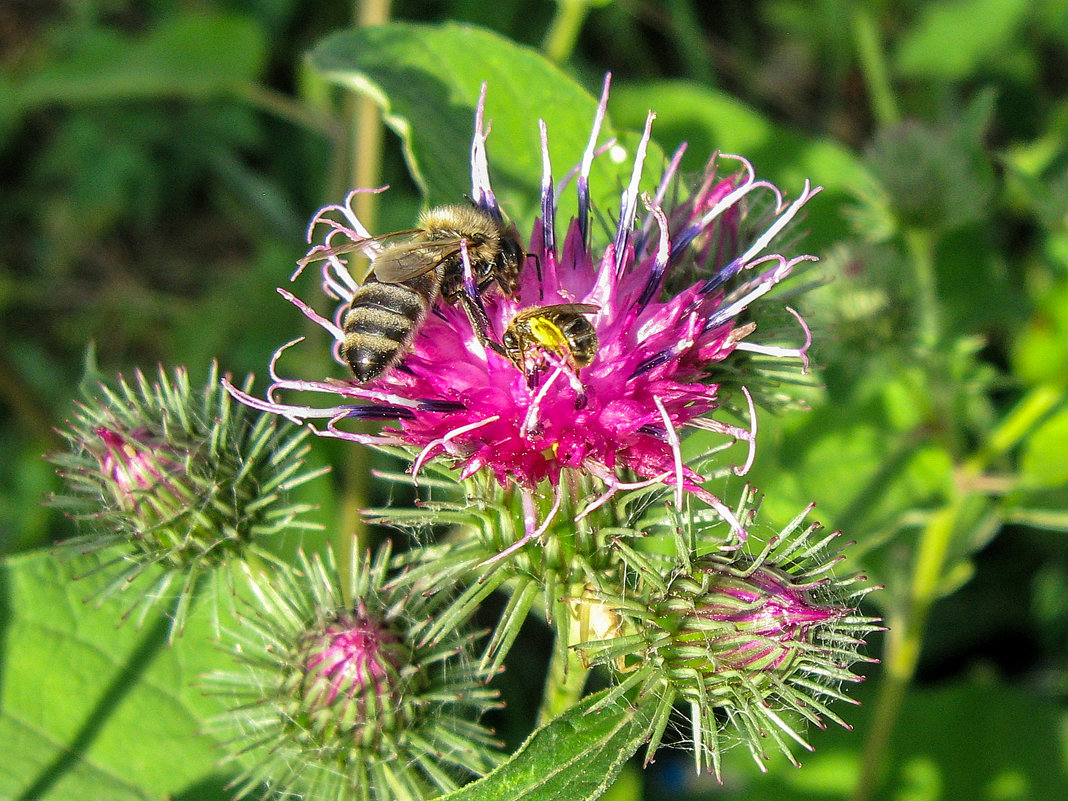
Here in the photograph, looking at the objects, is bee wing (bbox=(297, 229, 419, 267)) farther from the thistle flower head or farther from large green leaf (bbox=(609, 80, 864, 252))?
large green leaf (bbox=(609, 80, 864, 252))

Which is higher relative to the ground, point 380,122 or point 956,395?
point 380,122

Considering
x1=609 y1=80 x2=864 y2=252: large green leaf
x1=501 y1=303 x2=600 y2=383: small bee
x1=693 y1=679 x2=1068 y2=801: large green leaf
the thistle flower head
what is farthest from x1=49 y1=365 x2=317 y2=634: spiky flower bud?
x1=693 y1=679 x2=1068 y2=801: large green leaf

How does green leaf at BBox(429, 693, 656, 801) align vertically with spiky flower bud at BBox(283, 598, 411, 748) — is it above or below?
below

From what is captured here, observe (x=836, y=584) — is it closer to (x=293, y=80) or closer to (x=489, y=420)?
(x=489, y=420)

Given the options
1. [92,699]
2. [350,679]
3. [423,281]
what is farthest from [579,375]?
[92,699]

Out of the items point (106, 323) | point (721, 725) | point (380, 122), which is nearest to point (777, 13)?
point (380, 122)

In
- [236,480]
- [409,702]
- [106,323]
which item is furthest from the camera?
[106,323]

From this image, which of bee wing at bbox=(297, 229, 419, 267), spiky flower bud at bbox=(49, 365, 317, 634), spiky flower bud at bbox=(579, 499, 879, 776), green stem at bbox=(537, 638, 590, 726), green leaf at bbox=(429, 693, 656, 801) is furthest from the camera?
spiky flower bud at bbox=(49, 365, 317, 634)

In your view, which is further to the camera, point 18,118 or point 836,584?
point 18,118
